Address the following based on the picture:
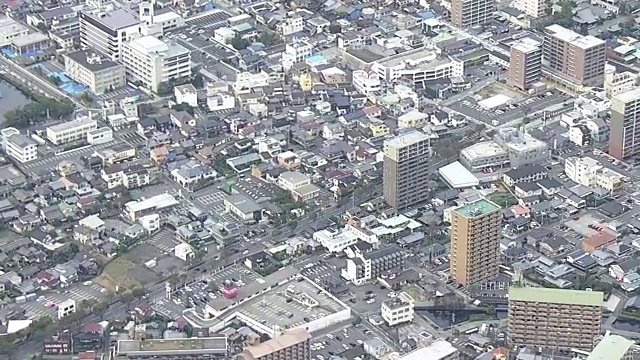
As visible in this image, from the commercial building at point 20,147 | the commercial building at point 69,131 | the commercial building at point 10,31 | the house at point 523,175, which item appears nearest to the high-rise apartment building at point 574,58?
the house at point 523,175

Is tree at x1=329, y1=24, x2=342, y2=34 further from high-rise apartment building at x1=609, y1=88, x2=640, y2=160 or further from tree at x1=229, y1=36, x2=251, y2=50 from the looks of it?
high-rise apartment building at x1=609, y1=88, x2=640, y2=160

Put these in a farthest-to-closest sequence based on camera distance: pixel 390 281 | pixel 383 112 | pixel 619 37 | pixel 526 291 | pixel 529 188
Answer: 1. pixel 619 37
2. pixel 383 112
3. pixel 529 188
4. pixel 390 281
5. pixel 526 291

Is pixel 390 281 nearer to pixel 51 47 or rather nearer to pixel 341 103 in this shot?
pixel 341 103

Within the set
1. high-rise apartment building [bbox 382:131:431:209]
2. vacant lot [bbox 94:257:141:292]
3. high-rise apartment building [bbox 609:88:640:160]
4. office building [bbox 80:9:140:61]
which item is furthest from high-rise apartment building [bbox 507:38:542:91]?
vacant lot [bbox 94:257:141:292]

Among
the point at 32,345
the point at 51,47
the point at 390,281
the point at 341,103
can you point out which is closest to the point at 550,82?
the point at 341,103

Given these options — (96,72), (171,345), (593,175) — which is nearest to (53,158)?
(96,72)

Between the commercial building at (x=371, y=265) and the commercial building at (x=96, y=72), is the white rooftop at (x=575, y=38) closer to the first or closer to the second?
the commercial building at (x=371, y=265)
